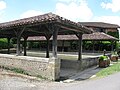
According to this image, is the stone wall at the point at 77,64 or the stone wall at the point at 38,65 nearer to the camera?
the stone wall at the point at 38,65

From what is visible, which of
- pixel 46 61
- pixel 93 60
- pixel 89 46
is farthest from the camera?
pixel 89 46

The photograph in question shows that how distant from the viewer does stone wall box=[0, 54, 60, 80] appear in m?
11.8

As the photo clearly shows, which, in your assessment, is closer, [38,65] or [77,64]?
[38,65]

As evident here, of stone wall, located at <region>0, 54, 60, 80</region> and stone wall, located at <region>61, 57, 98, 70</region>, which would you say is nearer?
stone wall, located at <region>0, 54, 60, 80</region>

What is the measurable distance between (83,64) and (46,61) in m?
5.10

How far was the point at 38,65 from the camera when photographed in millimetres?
12867

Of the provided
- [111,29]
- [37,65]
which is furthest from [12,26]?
[111,29]

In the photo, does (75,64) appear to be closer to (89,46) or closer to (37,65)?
(37,65)

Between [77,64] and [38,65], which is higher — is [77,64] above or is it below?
below

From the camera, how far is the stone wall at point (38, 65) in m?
11.8

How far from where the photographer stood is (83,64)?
1655 centimetres

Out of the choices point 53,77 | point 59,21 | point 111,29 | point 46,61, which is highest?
point 111,29

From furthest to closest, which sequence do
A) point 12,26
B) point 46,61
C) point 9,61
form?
point 9,61
point 12,26
point 46,61

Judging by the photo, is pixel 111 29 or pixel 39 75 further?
pixel 111 29
